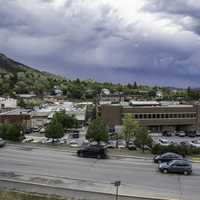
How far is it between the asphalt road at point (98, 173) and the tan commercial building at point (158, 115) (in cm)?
6678

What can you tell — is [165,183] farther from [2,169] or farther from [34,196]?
[2,169]

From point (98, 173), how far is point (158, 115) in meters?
81.8

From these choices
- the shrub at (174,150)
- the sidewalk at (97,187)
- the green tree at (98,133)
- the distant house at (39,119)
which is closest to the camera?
the sidewalk at (97,187)

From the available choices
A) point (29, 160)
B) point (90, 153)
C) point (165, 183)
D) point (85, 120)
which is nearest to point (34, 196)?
point (165, 183)

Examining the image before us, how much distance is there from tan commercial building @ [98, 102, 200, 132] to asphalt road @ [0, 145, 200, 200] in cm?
6678

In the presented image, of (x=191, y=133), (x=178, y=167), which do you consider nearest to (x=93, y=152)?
(x=178, y=167)

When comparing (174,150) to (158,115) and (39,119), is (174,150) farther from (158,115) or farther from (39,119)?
(39,119)

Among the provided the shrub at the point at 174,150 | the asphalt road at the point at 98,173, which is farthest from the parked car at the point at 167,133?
the asphalt road at the point at 98,173

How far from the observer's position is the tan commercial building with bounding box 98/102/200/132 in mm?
114750

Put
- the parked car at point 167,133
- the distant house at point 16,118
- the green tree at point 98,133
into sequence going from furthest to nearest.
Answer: the parked car at point 167,133
the distant house at point 16,118
the green tree at point 98,133

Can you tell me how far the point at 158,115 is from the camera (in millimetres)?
117875

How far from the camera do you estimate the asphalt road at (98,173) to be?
31.7 meters

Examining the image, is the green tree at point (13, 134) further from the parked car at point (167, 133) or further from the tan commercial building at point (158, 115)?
the parked car at point (167, 133)

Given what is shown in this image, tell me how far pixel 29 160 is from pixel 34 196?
615 inches
